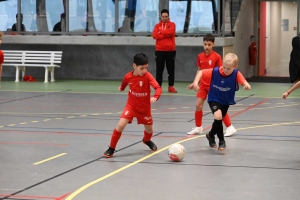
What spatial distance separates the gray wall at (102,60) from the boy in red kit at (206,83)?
10218 mm

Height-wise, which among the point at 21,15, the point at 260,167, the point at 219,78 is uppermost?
the point at 21,15

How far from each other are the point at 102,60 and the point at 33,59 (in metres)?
2.38

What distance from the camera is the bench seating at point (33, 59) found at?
906 inches

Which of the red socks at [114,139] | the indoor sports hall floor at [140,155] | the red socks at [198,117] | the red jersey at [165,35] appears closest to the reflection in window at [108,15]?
the red jersey at [165,35]

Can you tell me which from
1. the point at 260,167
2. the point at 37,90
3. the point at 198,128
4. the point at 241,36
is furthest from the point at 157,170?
the point at 241,36

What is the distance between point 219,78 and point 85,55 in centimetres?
1442

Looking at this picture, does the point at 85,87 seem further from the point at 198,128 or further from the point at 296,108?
the point at 198,128

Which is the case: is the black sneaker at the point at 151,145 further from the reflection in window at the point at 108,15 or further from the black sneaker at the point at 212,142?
the reflection in window at the point at 108,15

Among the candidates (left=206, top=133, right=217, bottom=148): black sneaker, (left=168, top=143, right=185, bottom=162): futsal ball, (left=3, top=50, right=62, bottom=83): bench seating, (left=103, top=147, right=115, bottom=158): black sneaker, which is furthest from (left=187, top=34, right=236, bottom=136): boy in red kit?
(left=3, top=50, right=62, bottom=83): bench seating

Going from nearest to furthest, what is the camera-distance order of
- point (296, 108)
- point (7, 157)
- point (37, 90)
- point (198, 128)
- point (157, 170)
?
point (157, 170), point (7, 157), point (198, 128), point (296, 108), point (37, 90)

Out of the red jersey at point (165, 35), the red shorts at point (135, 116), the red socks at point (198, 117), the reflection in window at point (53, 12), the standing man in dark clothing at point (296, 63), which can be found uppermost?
the reflection in window at point (53, 12)

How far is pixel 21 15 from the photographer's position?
78.9 feet

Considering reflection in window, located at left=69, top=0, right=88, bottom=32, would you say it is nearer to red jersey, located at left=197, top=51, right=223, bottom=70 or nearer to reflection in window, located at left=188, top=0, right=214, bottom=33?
reflection in window, located at left=188, top=0, right=214, bottom=33

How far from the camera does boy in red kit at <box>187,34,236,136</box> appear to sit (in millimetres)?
11633
